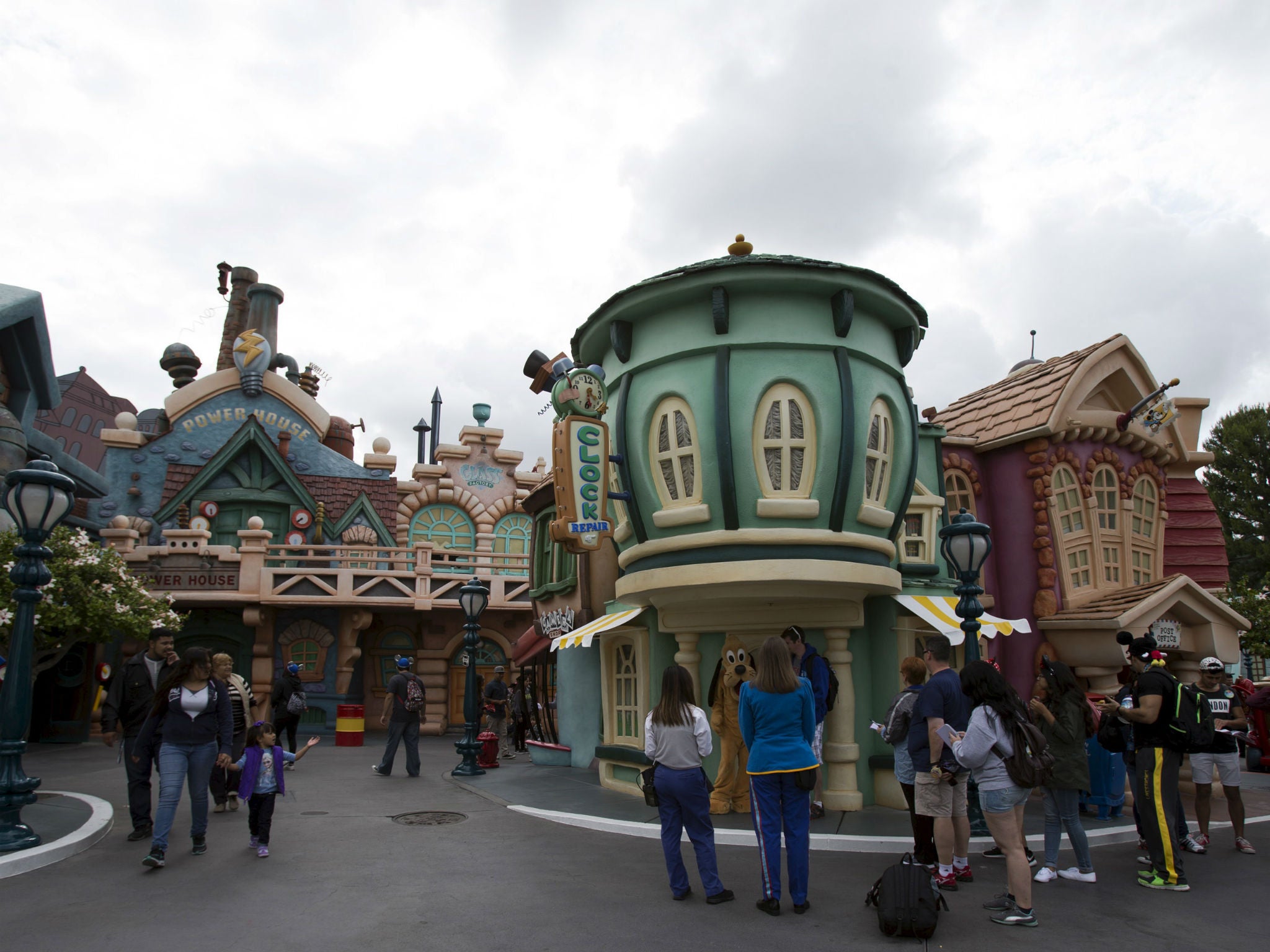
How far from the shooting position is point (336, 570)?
21609 mm

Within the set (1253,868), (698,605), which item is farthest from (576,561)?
(1253,868)

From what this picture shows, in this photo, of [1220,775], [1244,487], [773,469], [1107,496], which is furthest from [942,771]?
[1244,487]

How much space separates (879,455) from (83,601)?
1369cm

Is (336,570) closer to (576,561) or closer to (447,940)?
(576,561)

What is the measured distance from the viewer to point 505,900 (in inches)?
236

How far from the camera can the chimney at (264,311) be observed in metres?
29.4

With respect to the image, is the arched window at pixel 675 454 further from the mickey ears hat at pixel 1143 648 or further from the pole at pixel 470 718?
the pole at pixel 470 718

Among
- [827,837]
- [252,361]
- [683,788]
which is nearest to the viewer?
[683,788]

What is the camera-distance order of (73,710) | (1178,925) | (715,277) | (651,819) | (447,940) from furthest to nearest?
(73,710), (715,277), (651,819), (1178,925), (447,940)

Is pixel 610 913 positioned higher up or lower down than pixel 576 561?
lower down

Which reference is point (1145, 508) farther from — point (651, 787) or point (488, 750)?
point (651, 787)

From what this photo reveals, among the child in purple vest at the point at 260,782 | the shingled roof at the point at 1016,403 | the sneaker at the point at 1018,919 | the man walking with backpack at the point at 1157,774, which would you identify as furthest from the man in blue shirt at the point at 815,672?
the shingled roof at the point at 1016,403

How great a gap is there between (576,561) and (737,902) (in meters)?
8.96

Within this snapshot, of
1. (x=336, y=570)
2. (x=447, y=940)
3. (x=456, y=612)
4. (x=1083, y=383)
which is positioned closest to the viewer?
(x=447, y=940)
